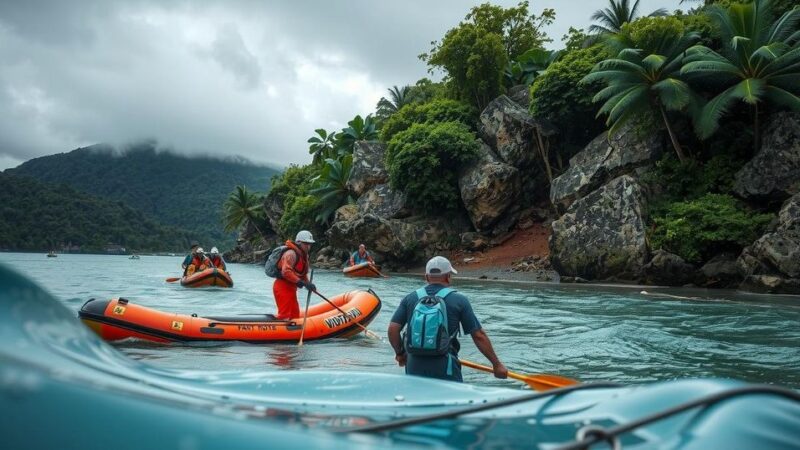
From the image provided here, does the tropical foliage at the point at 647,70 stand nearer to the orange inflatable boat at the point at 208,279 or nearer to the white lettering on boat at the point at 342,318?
the white lettering on boat at the point at 342,318

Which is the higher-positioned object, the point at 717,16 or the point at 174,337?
the point at 717,16

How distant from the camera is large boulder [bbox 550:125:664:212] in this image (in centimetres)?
2027

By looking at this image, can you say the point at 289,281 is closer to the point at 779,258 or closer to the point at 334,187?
the point at 779,258

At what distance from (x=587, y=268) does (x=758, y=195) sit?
226 inches

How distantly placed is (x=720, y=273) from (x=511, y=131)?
1376 centimetres

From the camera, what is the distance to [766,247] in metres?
14.4

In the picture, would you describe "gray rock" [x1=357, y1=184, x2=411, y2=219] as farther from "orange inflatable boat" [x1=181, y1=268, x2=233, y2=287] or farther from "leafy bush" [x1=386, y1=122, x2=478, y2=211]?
"orange inflatable boat" [x1=181, y1=268, x2=233, y2=287]

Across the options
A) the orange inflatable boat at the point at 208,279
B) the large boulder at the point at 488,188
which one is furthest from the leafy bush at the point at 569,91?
the orange inflatable boat at the point at 208,279

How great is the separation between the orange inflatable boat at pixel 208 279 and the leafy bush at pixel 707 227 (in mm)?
14537

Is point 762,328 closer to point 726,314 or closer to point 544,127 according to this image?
point 726,314

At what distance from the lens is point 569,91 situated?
78.8 feet

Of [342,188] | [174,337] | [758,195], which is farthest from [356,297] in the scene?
[342,188]

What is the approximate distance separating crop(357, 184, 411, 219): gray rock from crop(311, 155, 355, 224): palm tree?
12.9 ft

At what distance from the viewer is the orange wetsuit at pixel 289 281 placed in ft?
28.5
